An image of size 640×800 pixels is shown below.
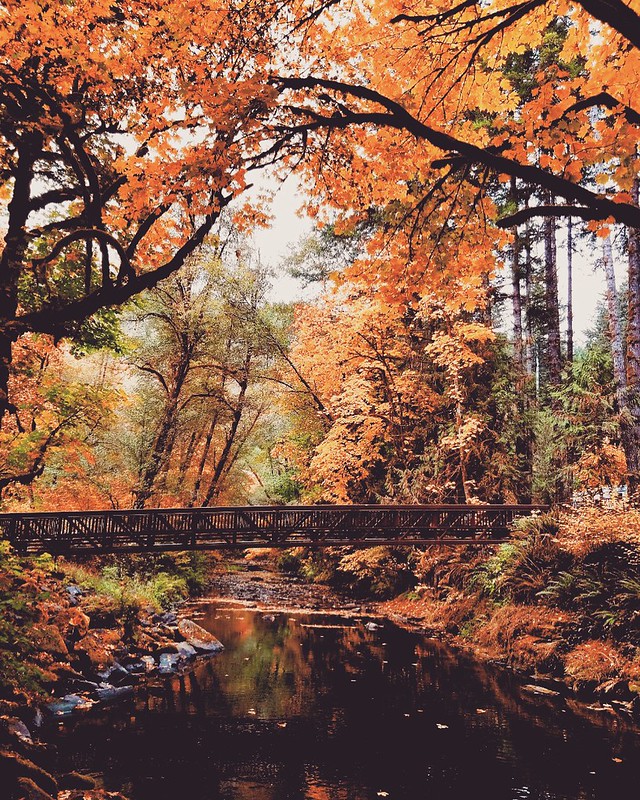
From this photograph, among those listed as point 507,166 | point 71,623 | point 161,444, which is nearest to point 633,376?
point 507,166

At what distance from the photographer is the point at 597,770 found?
6398mm

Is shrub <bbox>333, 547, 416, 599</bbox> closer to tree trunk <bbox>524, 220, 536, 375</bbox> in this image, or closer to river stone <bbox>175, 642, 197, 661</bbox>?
river stone <bbox>175, 642, 197, 661</bbox>

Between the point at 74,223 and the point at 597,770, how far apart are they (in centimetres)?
934

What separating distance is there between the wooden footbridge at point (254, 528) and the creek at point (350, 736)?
109 inches

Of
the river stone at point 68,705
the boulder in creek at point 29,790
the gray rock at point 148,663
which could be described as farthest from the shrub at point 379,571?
the boulder in creek at point 29,790

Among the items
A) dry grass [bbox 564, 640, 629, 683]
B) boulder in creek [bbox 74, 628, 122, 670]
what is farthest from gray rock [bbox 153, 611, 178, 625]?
dry grass [bbox 564, 640, 629, 683]

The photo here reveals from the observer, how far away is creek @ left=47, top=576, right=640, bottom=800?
602cm

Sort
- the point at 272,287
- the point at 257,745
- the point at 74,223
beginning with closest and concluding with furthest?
the point at 74,223 → the point at 257,745 → the point at 272,287

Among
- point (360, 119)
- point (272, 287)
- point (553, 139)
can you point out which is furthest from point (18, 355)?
point (272, 287)

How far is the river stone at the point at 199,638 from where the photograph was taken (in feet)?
38.4

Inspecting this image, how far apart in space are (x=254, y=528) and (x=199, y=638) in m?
2.78

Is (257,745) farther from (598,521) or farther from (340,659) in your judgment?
(598,521)

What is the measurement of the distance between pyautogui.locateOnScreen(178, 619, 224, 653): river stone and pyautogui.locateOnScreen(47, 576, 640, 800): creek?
64 cm

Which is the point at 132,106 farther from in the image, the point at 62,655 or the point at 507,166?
the point at 62,655
